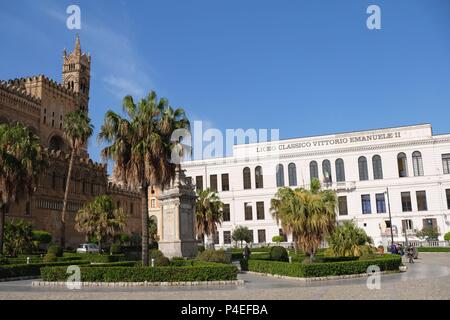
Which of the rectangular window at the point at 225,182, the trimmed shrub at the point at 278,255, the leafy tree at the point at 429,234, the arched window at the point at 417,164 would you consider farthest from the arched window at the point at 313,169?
the trimmed shrub at the point at 278,255

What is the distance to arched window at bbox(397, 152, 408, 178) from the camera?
197 ft

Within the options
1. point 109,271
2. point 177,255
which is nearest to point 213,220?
point 177,255

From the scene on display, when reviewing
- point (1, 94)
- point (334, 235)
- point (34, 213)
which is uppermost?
point (1, 94)

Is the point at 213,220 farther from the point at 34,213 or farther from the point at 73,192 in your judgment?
the point at 73,192

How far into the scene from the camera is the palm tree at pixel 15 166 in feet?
101

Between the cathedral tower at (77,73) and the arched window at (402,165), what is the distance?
62011mm

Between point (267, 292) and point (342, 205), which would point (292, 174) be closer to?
point (342, 205)

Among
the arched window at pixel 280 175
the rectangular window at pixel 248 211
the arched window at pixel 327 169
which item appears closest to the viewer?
the arched window at pixel 327 169

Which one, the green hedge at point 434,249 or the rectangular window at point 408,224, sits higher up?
the rectangular window at point 408,224

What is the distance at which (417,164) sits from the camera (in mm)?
59438

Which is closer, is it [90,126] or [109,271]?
[109,271]

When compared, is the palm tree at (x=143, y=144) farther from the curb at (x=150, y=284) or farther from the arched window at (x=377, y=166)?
the arched window at (x=377, y=166)
